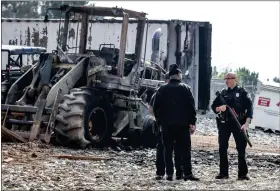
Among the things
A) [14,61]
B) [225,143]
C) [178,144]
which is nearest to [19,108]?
[178,144]

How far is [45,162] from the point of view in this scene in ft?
28.8

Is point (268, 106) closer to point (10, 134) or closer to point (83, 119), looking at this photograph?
point (83, 119)

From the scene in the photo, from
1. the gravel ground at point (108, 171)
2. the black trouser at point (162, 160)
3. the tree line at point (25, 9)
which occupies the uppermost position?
the tree line at point (25, 9)

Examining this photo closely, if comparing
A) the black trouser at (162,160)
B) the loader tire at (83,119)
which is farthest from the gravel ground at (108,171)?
the loader tire at (83,119)

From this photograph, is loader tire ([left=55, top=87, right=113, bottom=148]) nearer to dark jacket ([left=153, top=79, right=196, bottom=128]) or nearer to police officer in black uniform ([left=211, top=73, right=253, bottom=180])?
dark jacket ([left=153, top=79, right=196, bottom=128])

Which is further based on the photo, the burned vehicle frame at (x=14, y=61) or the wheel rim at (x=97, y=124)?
the burned vehicle frame at (x=14, y=61)

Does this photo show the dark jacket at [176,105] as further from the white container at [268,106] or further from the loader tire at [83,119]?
the white container at [268,106]

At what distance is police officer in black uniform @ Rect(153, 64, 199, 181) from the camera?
8.06 meters

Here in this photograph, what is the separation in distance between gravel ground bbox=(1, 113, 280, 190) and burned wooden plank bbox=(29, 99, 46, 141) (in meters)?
0.25

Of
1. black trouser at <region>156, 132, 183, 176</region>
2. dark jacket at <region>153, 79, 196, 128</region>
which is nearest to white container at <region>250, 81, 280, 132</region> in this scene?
black trouser at <region>156, 132, 183, 176</region>

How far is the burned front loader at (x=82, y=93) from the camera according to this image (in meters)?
10.6

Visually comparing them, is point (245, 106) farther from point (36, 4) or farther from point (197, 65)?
point (36, 4)

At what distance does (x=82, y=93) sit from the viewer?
35.7ft

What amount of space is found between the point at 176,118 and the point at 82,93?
3.25m
